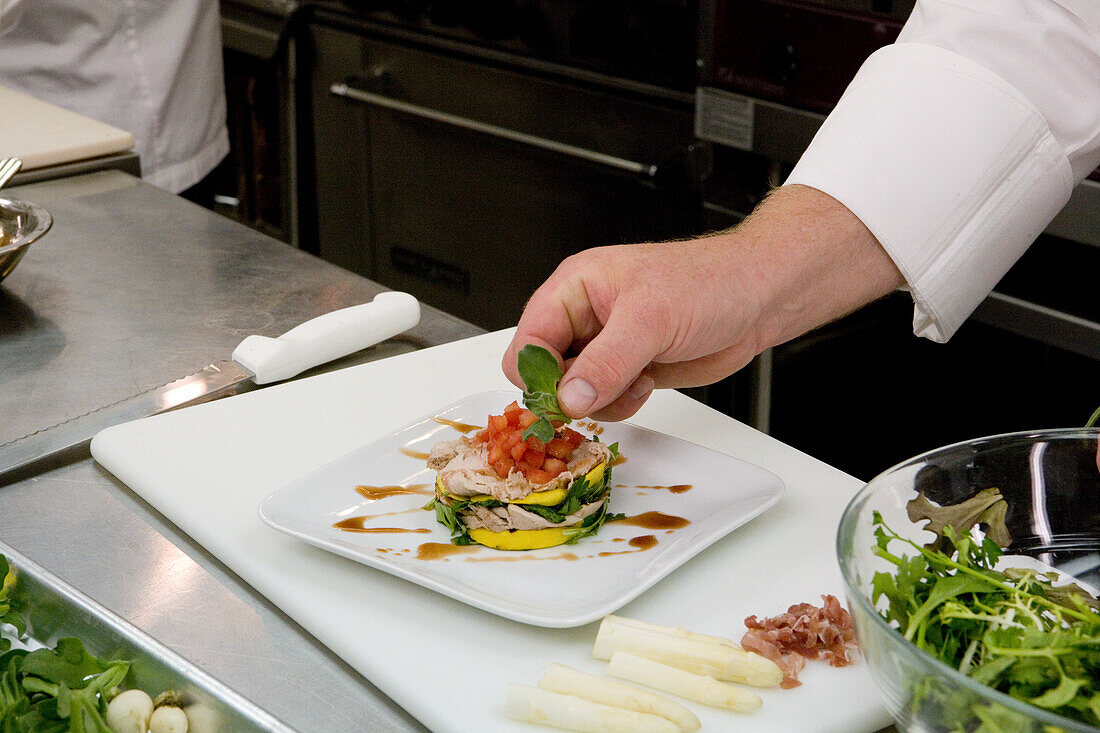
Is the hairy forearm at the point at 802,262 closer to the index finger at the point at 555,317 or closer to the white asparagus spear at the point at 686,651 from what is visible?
the index finger at the point at 555,317

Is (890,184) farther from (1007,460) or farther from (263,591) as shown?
(263,591)

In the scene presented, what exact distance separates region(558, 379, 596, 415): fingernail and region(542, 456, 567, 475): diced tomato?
4cm

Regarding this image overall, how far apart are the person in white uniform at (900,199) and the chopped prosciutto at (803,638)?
28 centimetres

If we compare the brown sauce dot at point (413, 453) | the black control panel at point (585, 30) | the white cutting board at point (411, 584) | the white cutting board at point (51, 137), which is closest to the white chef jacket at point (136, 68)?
the white cutting board at point (51, 137)

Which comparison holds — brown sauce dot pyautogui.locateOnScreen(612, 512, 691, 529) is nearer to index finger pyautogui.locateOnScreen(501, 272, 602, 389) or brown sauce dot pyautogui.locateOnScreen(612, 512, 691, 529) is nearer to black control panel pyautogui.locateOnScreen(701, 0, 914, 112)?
index finger pyautogui.locateOnScreen(501, 272, 602, 389)

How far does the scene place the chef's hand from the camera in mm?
922

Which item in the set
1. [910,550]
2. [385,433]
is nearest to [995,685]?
[910,550]

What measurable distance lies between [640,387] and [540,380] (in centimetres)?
17

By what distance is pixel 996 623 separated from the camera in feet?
1.99

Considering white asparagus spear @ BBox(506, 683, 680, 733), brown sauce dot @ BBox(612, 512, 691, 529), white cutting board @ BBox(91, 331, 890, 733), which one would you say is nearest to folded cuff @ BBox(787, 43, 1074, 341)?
white cutting board @ BBox(91, 331, 890, 733)

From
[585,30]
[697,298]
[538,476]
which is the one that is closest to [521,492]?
[538,476]

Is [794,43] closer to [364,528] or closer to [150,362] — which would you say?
[150,362]

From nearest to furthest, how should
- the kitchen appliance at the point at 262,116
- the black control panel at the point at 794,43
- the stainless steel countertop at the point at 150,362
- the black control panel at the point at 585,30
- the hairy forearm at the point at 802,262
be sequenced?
1. the stainless steel countertop at the point at 150,362
2. the hairy forearm at the point at 802,262
3. the black control panel at the point at 794,43
4. the black control panel at the point at 585,30
5. the kitchen appliance at the point at 262,116

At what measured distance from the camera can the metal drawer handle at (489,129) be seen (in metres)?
2.21
